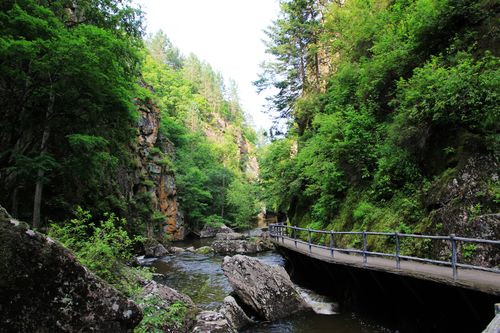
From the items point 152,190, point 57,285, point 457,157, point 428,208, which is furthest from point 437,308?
point 152,190

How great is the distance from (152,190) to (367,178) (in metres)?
23.8

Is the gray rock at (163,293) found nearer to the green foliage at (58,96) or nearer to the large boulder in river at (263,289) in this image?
the large boulder in river at (263,289)

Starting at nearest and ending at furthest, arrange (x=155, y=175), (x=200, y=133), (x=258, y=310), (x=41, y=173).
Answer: (x=258, y=310) < (x=41, y=173) < (x=155, y=175) < (x=200, y=133)

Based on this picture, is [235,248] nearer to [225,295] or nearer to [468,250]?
[225,295]

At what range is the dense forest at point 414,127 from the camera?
8.10 meters

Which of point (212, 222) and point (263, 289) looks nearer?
point (263, 289)

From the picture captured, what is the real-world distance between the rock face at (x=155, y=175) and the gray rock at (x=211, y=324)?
22.7 meters

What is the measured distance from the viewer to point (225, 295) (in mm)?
11961

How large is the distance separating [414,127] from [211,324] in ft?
25.8

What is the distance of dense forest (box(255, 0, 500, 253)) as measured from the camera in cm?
810

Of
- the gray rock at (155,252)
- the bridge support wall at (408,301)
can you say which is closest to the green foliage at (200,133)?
the gray rock at (155,252)

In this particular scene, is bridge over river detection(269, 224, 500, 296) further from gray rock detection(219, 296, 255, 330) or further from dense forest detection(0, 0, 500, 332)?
gray rock detection(219, 296, 255, 330)

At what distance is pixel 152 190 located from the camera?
31531 millimetres

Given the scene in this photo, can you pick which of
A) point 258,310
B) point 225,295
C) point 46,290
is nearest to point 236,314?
point 258,310
